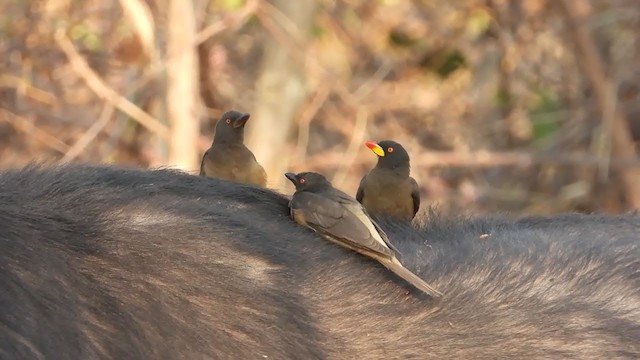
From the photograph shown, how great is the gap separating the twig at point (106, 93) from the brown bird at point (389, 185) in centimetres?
330

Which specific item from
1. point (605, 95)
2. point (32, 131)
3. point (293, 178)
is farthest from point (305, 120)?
point (293, 178)

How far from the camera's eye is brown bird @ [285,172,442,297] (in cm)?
247

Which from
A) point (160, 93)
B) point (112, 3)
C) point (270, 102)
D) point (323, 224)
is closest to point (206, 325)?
point (323, 224)

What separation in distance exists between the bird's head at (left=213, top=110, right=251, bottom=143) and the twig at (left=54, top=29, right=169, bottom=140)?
10.8 feet

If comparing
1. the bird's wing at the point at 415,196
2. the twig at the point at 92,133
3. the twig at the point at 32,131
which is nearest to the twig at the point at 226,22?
the twig at the point at 92,133

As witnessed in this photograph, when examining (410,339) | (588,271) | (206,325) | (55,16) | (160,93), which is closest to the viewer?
(206,325)

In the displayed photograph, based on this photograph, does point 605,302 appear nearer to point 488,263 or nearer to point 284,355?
point 488,263

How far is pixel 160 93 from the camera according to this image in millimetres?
6695

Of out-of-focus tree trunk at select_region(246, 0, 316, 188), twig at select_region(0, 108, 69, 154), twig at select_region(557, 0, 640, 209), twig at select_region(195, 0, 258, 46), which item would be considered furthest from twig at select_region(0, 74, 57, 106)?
twig at select_region(557, 0, 640, 209)

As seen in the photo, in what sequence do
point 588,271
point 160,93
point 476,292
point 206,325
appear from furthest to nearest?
point 160,93 → point 588,271 → point 476,292 → point 206,325

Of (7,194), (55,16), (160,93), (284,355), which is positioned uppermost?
→ (55,16)

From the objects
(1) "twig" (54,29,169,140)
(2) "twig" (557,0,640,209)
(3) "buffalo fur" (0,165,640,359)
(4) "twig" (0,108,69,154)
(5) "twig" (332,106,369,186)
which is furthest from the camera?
(2) "twig" (557,0,640,209)

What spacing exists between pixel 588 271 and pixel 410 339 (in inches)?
25.4

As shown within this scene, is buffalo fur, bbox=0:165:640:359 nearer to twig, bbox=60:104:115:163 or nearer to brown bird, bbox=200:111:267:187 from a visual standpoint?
brown bird, bbox=200:111:267:187
